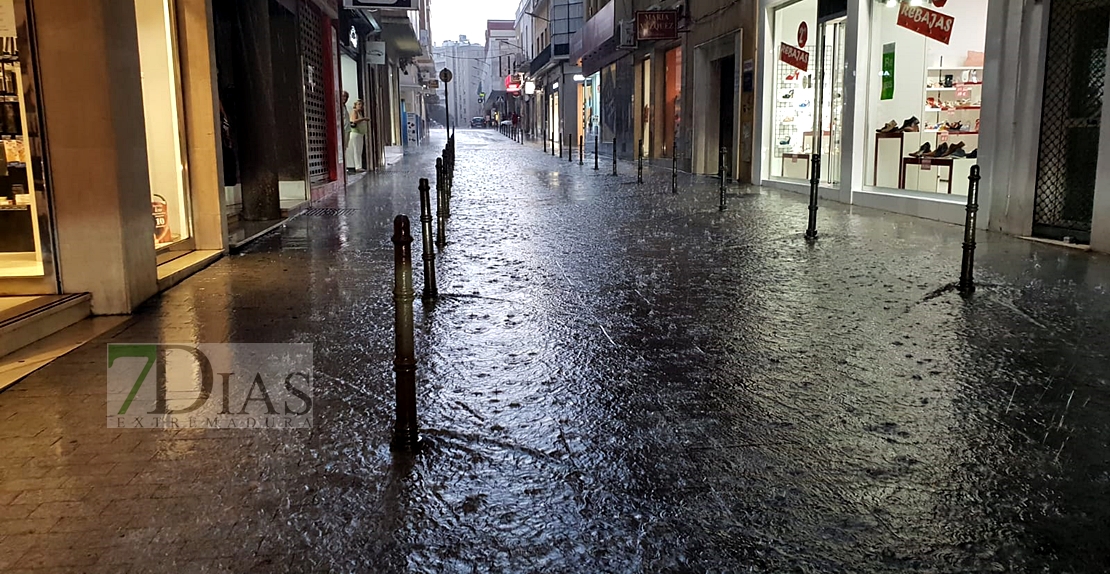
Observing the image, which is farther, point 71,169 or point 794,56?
point 794,56

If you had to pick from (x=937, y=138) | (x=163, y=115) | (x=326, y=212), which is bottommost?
(x=326, y=212)

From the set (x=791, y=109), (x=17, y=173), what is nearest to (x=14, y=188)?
(x=17, y=173)

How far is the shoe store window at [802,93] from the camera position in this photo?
1565 centimetres

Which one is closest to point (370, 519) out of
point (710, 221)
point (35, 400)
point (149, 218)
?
point (35, 400)

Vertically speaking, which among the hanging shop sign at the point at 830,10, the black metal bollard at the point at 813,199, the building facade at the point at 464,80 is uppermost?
the building facade at the point at 464,80

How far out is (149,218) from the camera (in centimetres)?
700

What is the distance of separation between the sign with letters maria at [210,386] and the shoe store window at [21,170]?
141cm

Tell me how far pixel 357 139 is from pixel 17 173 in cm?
1752

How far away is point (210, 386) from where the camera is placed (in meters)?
4.67

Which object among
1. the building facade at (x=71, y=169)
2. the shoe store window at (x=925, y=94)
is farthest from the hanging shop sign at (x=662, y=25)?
the building facade at (x=71, y=169)

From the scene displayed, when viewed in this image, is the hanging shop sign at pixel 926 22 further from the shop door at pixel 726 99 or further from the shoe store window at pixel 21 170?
the shoe store window at pixel 21 170

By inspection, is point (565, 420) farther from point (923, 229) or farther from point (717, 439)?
point (923, 229)

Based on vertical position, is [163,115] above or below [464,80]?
below

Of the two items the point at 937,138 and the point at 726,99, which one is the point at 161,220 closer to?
the point at 937,138
